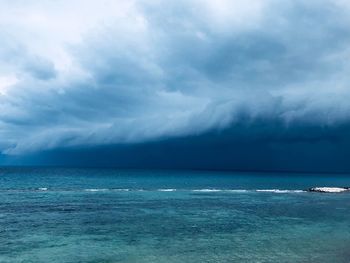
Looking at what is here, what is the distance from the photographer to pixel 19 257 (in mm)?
34844

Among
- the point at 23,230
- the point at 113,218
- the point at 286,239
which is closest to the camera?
the point at 286,239

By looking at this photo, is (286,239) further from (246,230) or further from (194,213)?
(194,213)

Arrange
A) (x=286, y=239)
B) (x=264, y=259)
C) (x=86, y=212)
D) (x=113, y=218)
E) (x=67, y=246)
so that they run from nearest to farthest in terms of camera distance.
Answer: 1. (x=264, y=259)
2. (x=67, y=246)
3. (x=286, y=239)
4. (x=113, y=218)
5. (x=86, y=212)

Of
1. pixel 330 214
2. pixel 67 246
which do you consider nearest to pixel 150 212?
pixel 67 246

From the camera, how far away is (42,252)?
3678 centimetres

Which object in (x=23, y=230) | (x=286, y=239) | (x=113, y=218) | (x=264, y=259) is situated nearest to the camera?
(x=264, y=259)

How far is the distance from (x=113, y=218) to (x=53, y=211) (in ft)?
44.0

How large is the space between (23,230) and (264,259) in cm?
3023

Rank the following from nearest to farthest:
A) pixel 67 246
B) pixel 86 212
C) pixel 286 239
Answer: pixel 67 246
pixel 286 239
pixel 86 212

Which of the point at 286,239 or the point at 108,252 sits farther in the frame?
the point at 286,239

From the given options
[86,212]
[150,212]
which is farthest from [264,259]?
[86,212]

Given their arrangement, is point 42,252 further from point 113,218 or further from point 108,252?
point 113,218

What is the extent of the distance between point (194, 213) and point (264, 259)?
31.5 meters

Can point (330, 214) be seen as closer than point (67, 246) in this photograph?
No
